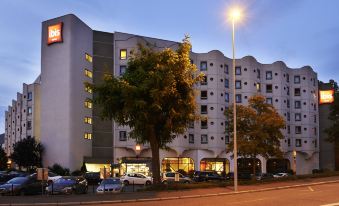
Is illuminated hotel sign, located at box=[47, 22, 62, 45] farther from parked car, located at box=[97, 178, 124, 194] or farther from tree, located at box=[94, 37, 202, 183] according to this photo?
tree, located at box=[94, 37, 202, 183]

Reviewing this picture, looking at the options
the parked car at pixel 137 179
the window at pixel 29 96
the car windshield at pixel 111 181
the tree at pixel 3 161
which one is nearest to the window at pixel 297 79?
the parked car at pixel 137 179

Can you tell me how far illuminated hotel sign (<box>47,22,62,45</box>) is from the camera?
72.5 metres

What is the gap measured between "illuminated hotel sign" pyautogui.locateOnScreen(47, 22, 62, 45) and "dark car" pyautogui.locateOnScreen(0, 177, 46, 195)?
135 ft

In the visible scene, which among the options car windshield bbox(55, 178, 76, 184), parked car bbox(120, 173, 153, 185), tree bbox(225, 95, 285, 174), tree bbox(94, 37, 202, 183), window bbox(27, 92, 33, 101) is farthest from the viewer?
window bbox(27, 92, 33, 101)

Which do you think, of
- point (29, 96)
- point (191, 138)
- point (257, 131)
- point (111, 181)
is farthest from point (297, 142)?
point (111, 181)

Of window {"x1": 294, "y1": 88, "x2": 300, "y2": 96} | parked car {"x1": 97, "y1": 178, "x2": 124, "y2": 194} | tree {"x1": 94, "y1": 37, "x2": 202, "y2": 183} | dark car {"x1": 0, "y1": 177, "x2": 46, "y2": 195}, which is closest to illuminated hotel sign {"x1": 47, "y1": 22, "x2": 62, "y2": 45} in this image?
parked car {"x1": 97, "y1": 178, "x2": 124, "y2": 194}

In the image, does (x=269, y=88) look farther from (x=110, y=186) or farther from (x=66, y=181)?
(x=66, y=181)

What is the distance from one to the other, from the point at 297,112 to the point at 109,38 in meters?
40.7

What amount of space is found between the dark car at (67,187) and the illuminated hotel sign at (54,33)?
40961 millimetres

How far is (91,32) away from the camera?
253ft

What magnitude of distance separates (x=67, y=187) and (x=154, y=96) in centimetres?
969

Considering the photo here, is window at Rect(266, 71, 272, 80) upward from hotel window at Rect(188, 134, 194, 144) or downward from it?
upward

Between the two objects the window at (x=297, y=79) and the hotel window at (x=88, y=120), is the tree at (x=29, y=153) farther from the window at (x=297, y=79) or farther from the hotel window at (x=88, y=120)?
the window at (x=297, y=79)

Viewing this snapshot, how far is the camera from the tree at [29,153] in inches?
2842
